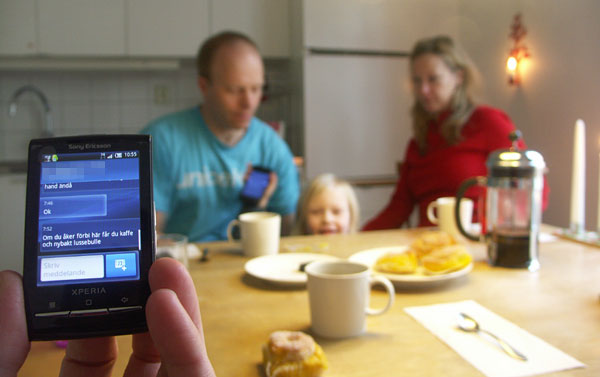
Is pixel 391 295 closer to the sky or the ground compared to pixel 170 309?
closer to the ground

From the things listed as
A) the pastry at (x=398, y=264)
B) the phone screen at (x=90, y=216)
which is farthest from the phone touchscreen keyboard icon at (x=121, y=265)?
the pastry at (x=398, y=264)

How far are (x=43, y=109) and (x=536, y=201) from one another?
112 inches

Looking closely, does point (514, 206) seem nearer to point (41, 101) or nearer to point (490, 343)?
point (490, 343)

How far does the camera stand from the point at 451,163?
73.8 inches

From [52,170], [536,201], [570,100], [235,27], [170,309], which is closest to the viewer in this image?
[170,309]

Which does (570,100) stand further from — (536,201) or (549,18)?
(536,201)

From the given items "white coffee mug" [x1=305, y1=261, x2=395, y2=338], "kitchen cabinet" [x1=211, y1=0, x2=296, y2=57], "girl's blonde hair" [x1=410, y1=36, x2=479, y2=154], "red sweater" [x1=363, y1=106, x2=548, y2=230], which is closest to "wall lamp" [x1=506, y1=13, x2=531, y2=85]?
"girl's blonde hair" [x1=410, y1=36, x2=479, y2=154]

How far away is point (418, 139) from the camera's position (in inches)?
79.5

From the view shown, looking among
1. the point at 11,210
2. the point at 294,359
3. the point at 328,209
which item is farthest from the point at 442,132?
the point at 11,210

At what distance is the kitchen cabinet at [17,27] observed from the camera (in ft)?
8.86

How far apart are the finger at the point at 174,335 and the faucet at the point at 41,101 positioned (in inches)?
114

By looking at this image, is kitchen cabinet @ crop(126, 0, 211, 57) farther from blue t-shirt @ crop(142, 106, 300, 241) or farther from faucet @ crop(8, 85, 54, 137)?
blue t-shirt @ crop(142, 106, 300, 241)

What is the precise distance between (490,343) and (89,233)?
501 mm

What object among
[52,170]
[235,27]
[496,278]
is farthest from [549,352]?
[235,27]
